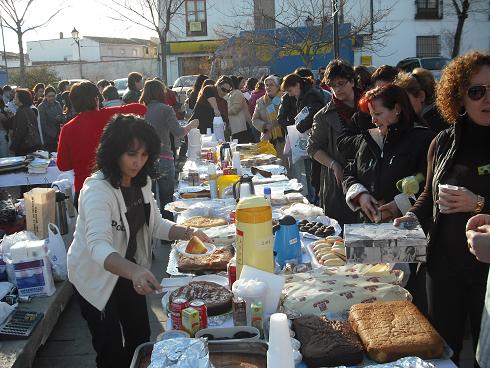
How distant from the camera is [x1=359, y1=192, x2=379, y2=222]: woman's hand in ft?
9.33

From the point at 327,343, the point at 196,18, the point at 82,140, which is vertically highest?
the point at 196,18

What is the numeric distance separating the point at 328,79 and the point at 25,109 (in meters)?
6.16

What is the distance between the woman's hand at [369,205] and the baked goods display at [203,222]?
109cm

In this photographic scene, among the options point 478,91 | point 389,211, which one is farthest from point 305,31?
point 478,91

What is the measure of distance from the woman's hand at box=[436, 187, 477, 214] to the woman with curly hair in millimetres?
1535

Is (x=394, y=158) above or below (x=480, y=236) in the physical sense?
above

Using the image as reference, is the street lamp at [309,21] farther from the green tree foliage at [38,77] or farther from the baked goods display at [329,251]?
the green tree foliage at [38,77]

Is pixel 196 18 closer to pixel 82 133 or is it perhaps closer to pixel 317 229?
pixel 82 133

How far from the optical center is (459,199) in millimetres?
2182

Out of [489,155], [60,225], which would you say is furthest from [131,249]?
[60,225]

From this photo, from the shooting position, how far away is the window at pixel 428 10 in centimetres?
2767

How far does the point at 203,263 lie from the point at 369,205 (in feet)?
3.17

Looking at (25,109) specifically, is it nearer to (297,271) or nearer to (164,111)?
(164,111)

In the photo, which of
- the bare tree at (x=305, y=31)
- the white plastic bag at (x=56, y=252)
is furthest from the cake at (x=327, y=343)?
the bare tree at (x=305, y=31)
